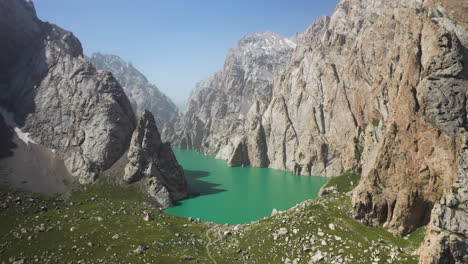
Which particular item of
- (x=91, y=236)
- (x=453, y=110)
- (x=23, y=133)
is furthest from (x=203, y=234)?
(x=23, y=133)

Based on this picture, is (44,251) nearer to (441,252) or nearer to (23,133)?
(441,252)

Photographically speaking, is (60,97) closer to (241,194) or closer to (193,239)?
(241,194)

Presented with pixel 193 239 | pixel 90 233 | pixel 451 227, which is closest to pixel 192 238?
pixel 193 239

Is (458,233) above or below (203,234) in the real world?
above

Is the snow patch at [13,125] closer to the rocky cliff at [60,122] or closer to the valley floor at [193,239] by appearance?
the rocky cliff at [60,122]

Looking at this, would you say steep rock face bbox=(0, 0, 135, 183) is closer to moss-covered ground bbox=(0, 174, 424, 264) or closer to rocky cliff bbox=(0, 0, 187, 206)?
rocky cliff bbox=(0, 0, 187, 206)

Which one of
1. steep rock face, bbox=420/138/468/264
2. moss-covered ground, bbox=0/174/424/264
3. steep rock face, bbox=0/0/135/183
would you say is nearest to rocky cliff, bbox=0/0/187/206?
steep rock face, bbox=0/0/135/183

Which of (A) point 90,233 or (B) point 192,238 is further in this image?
(A) point 90,233
